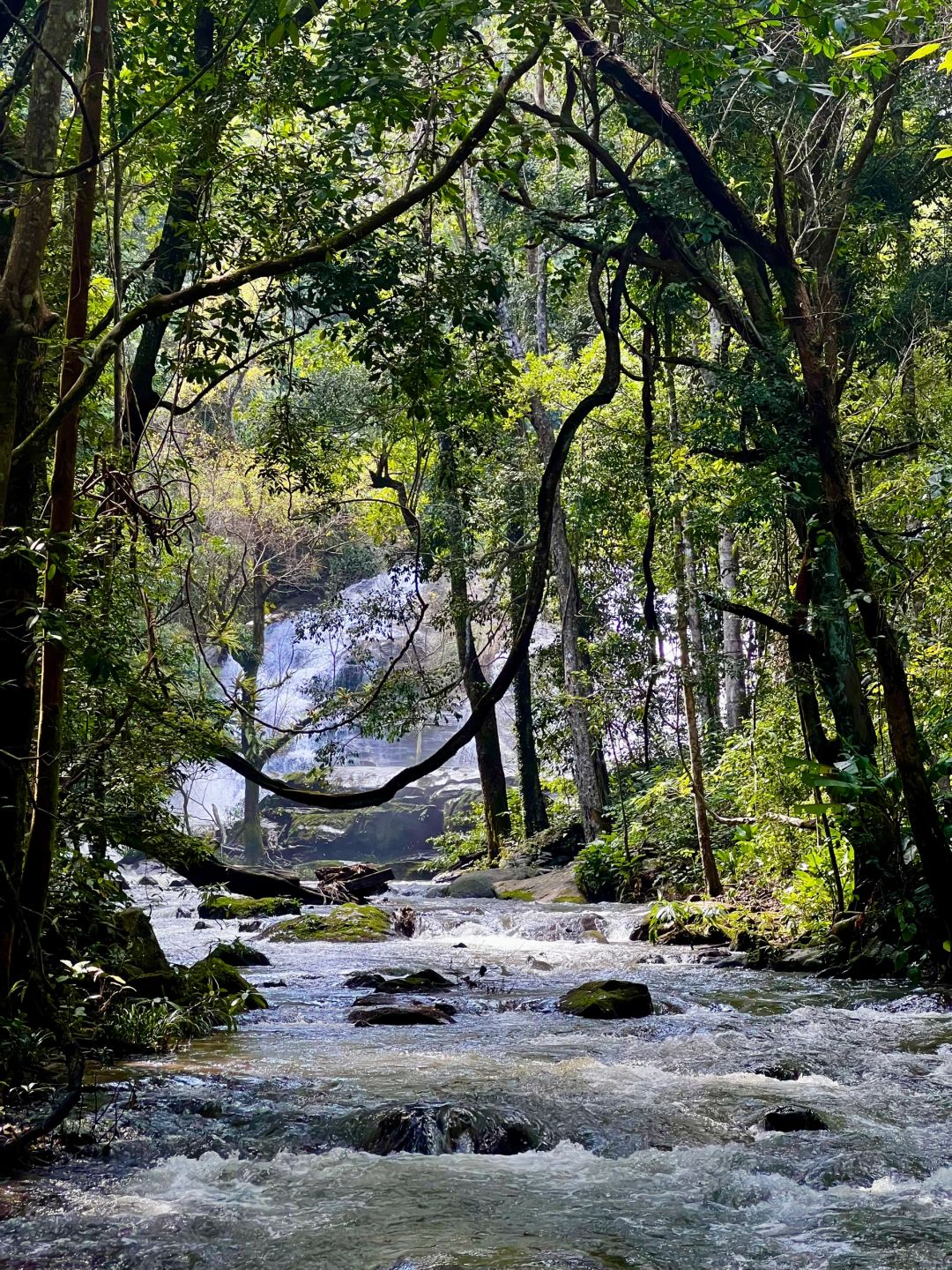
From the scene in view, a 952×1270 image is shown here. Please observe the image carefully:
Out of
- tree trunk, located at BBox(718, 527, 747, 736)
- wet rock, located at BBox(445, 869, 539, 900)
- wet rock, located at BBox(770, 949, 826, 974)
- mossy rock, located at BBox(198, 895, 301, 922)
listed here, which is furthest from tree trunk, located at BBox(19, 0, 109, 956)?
tree trunk, located at BBox(718, 527, 747, 736)

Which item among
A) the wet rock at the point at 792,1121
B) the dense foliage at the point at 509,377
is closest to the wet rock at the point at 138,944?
the dense foliage at the point at 509,377

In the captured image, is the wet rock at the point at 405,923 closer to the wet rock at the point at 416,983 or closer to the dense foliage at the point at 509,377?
the dense foliage at the point at 509,377

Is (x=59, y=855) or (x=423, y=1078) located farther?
(x=59, y=855)

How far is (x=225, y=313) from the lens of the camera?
599 centimetres

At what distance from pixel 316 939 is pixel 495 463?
28.1ft

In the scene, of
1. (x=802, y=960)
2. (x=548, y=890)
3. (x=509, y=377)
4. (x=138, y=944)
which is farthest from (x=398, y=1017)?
(x=548, y=890)

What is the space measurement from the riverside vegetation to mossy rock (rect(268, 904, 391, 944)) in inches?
2.4

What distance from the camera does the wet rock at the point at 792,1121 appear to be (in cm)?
512

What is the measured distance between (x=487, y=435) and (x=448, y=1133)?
11849 millimetres

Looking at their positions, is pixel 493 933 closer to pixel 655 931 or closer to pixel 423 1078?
pixel 655 931

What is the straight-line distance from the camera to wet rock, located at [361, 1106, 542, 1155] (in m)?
4.91

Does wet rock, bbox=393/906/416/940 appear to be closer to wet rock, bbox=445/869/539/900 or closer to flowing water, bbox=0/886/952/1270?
wet rock, bbox=445/869/539/900

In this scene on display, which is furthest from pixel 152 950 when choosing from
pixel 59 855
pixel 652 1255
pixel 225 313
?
pixel 652 1255

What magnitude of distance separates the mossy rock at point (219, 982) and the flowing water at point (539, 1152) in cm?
25
